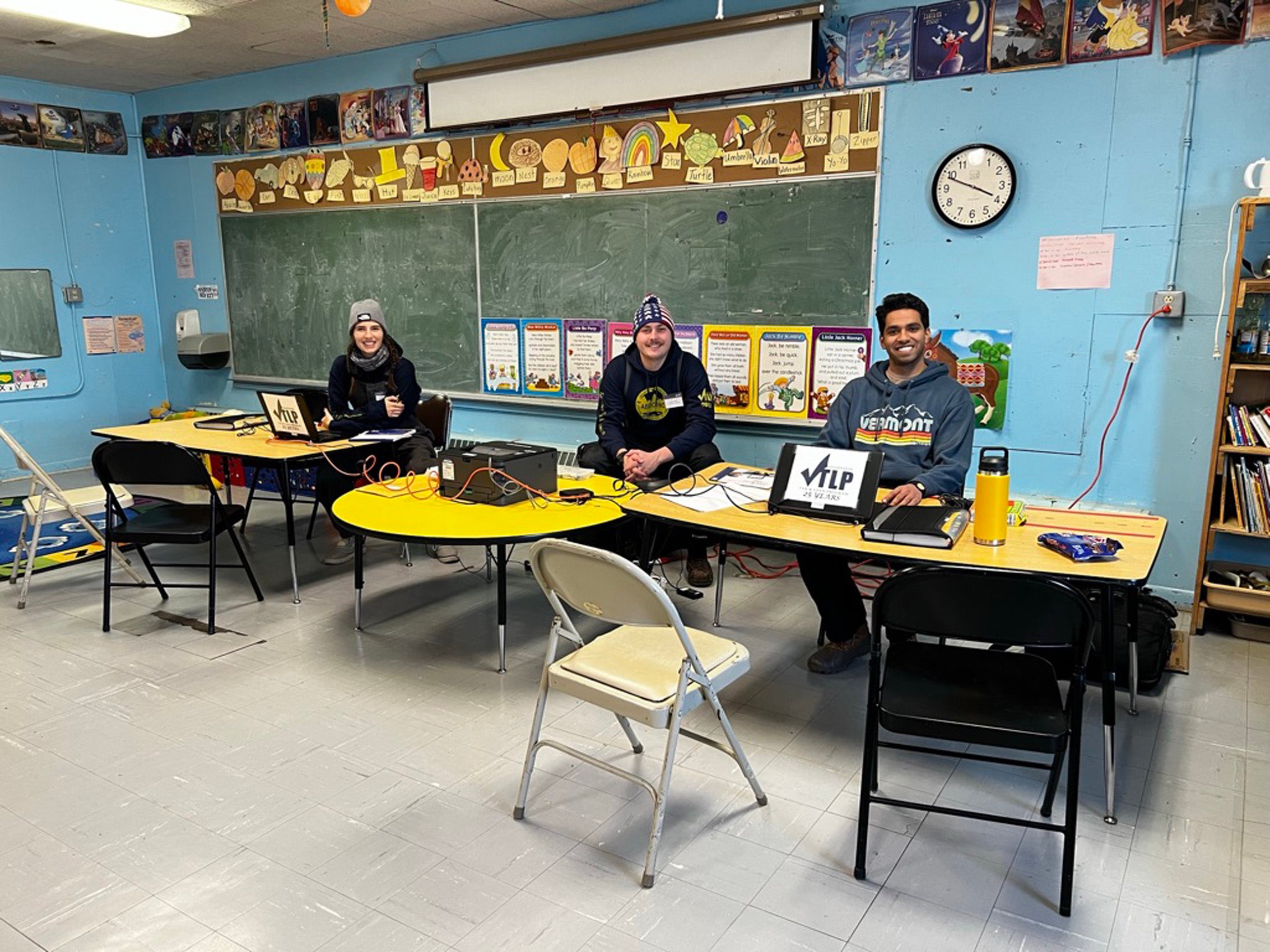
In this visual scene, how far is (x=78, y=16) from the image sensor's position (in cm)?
439

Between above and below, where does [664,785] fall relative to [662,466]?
below

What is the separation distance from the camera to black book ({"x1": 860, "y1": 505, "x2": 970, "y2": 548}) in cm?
238

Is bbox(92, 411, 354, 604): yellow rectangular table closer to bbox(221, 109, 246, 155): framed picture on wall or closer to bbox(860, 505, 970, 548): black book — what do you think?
bbox(860, 505, 970, 548): black book

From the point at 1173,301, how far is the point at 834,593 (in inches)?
73.8

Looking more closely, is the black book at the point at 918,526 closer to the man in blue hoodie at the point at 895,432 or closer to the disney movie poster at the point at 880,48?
the man in blue hoodie at the point at 895,432

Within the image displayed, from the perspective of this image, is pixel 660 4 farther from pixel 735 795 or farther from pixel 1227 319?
pixel 735 795

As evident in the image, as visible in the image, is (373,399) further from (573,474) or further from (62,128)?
(62,128)

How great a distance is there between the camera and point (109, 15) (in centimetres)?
445

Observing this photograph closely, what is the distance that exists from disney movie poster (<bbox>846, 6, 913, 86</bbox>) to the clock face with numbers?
1.53 feet

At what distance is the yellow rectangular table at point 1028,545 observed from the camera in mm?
2164

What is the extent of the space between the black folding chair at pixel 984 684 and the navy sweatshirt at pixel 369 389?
3.15m

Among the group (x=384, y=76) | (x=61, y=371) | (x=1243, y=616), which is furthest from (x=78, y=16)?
(x=1243, y=616)

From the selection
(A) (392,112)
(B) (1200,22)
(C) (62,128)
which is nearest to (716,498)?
(B) (1200,22)

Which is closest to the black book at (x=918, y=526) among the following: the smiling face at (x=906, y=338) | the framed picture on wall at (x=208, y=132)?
the smiling face at (x=906, y=338)
